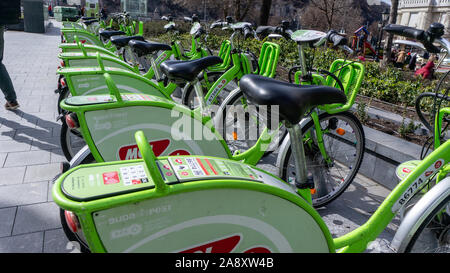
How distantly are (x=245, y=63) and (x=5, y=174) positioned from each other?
271cm

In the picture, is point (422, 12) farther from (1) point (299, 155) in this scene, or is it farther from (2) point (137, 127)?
(1) point (299, 155)

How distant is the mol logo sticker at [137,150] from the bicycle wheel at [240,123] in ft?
3.30

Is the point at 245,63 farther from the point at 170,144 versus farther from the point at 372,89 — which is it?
the point at 372,89

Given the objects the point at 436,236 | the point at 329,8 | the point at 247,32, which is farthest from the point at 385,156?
the point at 329,8

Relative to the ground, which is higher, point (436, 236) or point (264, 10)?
point (264, 10)

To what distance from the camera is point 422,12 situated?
166ft

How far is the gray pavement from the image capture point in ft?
7.62

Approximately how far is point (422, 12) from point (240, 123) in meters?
59.1

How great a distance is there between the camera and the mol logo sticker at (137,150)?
2395 mm

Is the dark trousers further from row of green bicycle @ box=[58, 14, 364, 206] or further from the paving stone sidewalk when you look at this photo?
row of green bicycle @ box=[58, 14, 364, 206]

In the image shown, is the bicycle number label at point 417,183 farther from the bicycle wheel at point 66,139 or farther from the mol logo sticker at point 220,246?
the bicycle wheel at point 66,139

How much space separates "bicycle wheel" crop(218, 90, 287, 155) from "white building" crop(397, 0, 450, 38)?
5198 centimetres

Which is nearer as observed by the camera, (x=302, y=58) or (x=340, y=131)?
(x=302, y=58)
